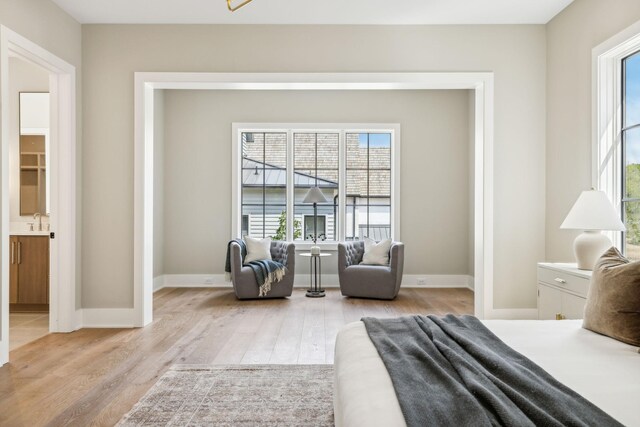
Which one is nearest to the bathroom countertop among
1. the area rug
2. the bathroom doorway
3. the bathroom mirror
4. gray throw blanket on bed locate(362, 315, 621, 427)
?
the bathroom doorway

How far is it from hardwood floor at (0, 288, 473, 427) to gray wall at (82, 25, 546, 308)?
763 mm

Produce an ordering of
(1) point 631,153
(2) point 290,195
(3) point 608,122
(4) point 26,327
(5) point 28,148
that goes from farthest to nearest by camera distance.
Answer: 1. (2) point 290,195
2. (5) point 28,148
3. (4) point 26,327
4. (3) point 608,122
5. (1) point 631,153

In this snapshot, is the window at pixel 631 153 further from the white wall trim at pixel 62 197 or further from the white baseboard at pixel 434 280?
the white wall trim at pixel 62 197

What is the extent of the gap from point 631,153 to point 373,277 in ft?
10.8

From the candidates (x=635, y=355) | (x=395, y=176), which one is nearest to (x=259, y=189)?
(x=395, y=176)

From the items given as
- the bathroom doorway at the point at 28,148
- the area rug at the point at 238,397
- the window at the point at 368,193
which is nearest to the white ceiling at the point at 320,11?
the bathroom doorway at the point at 28,148

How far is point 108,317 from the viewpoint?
15.2 feet

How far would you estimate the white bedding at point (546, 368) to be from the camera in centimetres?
136

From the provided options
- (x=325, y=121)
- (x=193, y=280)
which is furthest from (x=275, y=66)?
(x=193, y=280)

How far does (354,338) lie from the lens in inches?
83.1

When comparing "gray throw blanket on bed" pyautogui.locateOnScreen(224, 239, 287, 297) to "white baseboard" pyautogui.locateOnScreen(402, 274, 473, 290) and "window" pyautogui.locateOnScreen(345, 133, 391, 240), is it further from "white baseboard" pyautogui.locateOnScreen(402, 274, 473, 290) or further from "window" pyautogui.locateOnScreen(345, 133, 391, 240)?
"white baseboard" pyautogui.locateOnScreen(402, 274, 473, 290)

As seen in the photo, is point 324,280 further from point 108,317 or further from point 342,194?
point 108,317

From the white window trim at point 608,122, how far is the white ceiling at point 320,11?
0.83 metres

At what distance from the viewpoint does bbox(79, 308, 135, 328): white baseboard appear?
4625 millimetres
